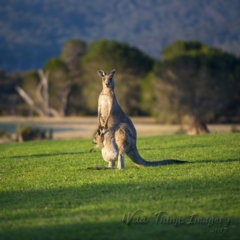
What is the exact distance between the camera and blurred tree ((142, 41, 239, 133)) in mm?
50469

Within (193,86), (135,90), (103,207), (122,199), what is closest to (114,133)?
(122,199)

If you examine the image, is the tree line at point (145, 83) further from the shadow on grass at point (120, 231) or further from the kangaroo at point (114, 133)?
the shadow on grass at point (120, 231)

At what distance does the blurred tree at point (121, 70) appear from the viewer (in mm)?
64250

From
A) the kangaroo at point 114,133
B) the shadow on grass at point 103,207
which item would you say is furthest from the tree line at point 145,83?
the shadow on grass at point 103,207

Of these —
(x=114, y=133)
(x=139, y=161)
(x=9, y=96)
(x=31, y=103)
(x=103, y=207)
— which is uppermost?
(x=9, y=96)

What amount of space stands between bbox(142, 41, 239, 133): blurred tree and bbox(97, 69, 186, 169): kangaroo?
35.9 meters

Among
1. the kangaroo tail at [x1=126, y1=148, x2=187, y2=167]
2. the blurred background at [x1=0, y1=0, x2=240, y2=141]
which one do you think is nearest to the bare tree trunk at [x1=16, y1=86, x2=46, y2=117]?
the blurred background at [x1=0, y1=0, x2=240, y2=141]

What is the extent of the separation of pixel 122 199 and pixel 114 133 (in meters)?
3.08

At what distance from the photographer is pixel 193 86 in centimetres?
5125

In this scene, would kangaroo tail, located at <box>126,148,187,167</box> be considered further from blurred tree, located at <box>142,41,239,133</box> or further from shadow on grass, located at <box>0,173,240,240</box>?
blurred tree, located at <box>142,41,239,133</box>

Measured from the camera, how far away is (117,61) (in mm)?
65750

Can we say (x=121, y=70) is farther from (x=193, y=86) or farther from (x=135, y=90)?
(x=193, y=86)

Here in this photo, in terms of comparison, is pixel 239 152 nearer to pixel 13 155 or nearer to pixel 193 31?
pixel 13 155

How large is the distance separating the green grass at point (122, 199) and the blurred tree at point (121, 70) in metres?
48.9
